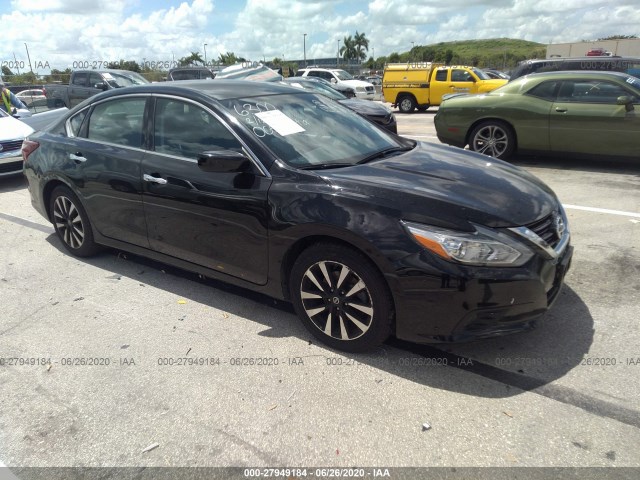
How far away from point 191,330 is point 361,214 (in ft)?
5.01

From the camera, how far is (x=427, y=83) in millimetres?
19250

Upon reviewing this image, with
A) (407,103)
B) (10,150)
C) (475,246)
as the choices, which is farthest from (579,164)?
(407,103)

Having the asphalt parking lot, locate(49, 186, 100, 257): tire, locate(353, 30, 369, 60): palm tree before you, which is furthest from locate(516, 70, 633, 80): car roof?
locate(353, 30, 369, 60): palm tree

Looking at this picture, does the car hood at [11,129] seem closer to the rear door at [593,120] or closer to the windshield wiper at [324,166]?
A: the windshield wiper at [324,166]

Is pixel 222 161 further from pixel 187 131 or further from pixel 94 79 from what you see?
pixel 94 79

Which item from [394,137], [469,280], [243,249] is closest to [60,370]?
[243,249]

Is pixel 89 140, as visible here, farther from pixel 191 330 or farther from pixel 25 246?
pixel 191 330

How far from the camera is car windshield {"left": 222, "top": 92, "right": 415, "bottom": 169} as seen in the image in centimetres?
329

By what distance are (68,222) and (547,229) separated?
417cm

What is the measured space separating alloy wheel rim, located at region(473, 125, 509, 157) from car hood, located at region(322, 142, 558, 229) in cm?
500

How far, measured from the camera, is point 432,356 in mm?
3020

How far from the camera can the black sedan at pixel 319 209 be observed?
263 cm

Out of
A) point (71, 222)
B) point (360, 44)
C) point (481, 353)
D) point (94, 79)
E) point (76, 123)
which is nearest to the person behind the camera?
point (481, 353)

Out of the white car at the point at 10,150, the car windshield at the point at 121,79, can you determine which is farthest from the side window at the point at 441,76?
the white car at the point at 10,150
